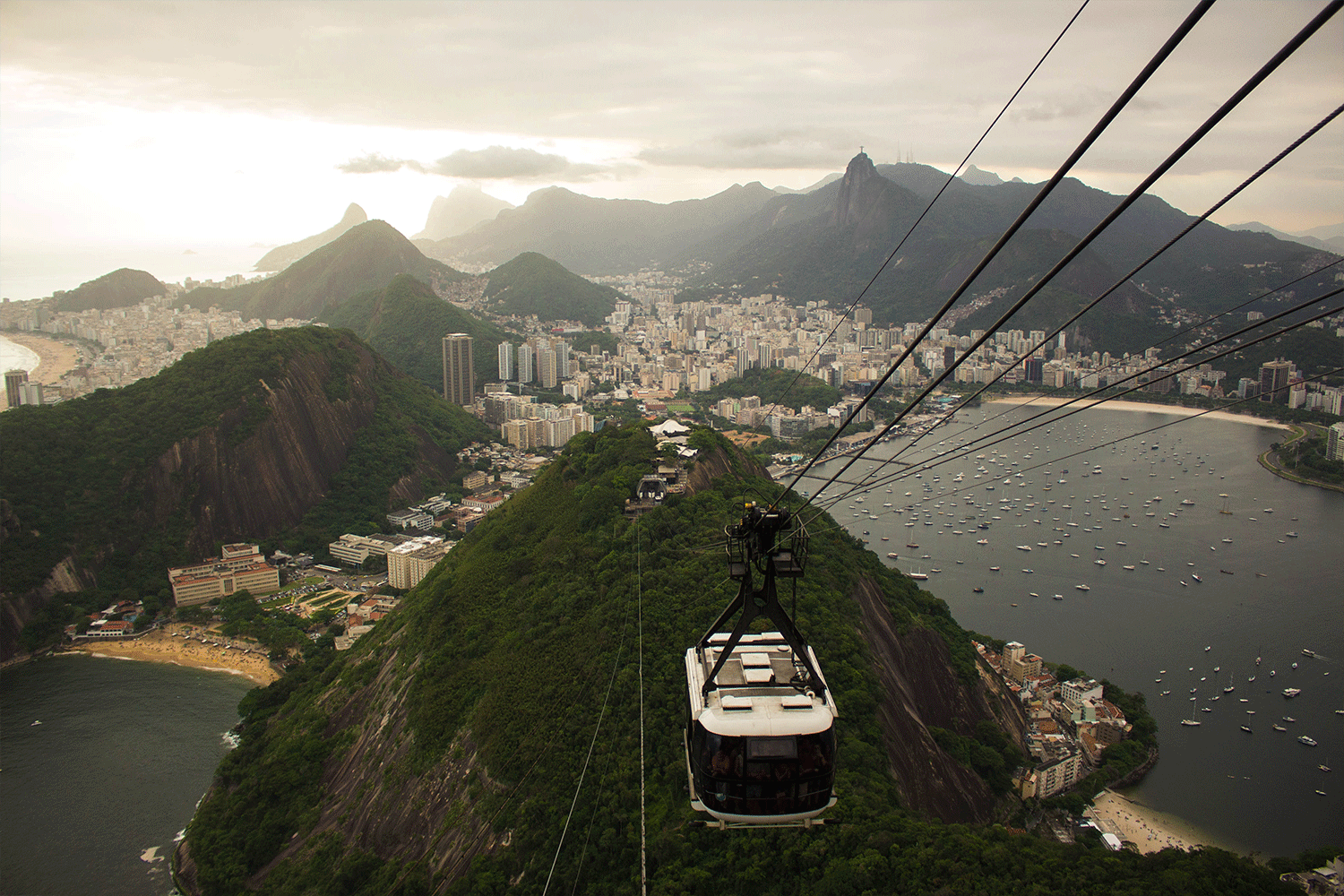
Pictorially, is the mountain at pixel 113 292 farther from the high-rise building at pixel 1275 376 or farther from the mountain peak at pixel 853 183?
the high-rise building at pixel 1275 376

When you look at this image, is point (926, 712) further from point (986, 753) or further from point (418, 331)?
point (418, 331)

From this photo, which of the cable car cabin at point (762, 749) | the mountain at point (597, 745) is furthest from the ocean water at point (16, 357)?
the cable car cabin at point (762, 749)

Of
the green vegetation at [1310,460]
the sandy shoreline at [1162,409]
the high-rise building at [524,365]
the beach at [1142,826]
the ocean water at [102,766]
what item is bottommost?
the ocean water at [102,766]

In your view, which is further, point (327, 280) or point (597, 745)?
point (327, 280)


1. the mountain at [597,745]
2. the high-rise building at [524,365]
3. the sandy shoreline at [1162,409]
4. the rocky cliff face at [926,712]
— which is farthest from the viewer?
the high-rise building at [524,365]

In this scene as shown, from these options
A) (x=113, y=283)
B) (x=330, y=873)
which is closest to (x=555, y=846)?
(x=330, y=873)

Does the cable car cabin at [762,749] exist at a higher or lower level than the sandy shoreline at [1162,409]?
higher

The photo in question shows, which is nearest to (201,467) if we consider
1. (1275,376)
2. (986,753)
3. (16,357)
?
(986,753)

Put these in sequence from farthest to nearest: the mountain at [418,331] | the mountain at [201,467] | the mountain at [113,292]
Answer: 1. the mountain at [113,292]
2. the mountain at [418,331]
3. the mountain at [201,467]
